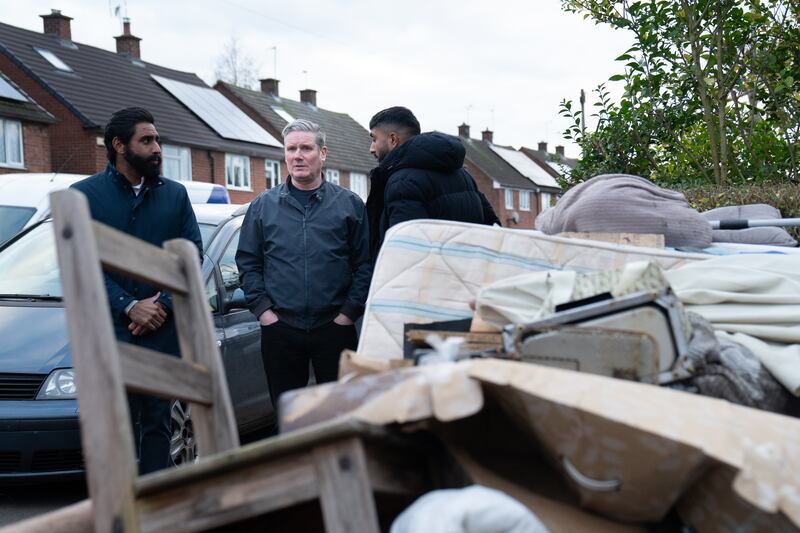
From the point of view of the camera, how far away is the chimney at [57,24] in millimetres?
36938

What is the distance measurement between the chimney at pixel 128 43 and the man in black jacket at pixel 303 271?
38739 mm

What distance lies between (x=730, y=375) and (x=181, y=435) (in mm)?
4148

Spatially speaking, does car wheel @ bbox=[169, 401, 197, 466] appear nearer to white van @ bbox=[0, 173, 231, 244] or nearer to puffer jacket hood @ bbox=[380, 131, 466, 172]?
puffer jacket hood @ bbox=[380, 131, 466, 172]

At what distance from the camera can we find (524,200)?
65.5 metres

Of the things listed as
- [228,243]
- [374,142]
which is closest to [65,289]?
[374,142]

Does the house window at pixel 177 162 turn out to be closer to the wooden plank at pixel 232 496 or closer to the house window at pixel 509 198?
the house window at pixel 509 198

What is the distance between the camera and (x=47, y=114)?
103 ft

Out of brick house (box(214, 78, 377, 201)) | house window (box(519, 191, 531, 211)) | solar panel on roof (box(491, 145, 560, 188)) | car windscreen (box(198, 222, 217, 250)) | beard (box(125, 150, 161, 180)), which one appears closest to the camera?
beard (box(125, 150, 161, 180))

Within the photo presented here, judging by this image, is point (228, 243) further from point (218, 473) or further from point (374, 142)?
point (218, 473)

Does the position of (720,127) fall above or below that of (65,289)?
above

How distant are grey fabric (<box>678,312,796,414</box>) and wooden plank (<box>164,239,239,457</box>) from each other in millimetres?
1197

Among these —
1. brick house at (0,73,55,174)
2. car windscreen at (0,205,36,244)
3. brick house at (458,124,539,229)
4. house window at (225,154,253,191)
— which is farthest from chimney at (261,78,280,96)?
car windscreen at (0,205,36,244)

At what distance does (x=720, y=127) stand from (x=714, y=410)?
7051 millimetres

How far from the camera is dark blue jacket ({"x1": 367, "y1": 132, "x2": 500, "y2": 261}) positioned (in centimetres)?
477
